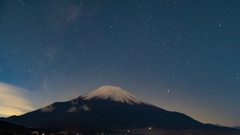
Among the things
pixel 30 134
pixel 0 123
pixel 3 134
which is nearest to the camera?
pixel 3 134

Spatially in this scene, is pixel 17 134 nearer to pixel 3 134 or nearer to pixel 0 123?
pixel 3 134

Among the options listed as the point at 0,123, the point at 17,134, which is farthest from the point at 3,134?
the point at 0,123

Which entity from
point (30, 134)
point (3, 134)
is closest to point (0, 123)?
point (30, 134)

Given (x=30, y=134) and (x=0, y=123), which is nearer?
(x=30, y=134)

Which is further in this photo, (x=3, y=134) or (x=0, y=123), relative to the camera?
(x=0, y=123)

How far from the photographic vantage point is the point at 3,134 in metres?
136

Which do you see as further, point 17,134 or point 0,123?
point 0,123

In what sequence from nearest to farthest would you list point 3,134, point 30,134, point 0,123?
point 3,134 → point 30,134 → point 0,123

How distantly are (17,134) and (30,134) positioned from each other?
11.5 meters

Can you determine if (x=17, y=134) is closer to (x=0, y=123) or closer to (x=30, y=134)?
(x=30, y=134)

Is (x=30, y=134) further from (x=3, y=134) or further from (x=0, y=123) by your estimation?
(x=0, y=123)

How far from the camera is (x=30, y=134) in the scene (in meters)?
156

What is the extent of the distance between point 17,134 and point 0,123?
44.5 meters

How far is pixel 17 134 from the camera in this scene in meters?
145
